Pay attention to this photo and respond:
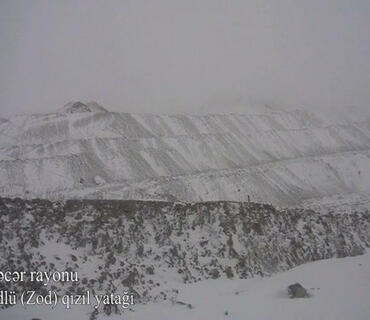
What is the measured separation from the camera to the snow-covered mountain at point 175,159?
35219 mm

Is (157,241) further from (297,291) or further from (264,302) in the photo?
(297,291)

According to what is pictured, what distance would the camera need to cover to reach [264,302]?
10523 mm

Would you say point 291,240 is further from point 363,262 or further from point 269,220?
point 363,262

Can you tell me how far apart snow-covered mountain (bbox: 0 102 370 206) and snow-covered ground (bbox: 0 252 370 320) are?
68.2 ft

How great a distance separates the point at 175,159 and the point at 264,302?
32.7 m

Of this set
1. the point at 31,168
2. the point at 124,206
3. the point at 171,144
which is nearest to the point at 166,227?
the point at 124,206

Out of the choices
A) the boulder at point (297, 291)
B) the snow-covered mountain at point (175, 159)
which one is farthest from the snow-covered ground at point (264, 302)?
the snow-covered mountain at point (175, 159)

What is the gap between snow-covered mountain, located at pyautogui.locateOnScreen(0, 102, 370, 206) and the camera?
35.2 m

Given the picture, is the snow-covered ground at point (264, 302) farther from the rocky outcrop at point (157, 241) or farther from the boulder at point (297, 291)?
the rocky outcrop at point (157, 241)

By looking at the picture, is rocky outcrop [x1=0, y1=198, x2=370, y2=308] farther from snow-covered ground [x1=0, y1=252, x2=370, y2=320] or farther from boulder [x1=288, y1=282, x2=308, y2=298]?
boulder [x1=288, y1=282, x2=308, y2=298]

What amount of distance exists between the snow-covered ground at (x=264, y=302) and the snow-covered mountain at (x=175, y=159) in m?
20.8

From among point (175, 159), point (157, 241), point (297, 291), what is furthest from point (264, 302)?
point (175, 159)

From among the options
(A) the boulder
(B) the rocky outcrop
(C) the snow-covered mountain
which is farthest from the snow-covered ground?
(C) the snow-covered mountain

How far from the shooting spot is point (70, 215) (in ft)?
44.4
